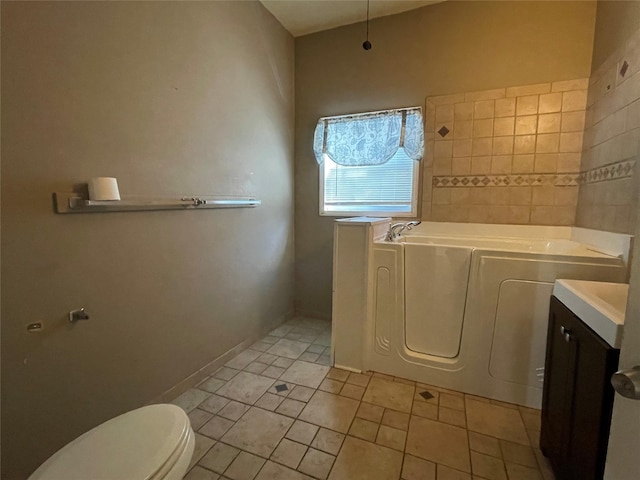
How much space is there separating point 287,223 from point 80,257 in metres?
1.86

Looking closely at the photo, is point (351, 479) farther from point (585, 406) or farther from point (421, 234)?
point (421, 234)

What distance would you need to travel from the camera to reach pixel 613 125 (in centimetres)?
181

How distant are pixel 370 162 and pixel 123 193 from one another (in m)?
1.98

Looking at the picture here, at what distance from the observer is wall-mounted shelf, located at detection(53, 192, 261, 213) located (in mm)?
1267

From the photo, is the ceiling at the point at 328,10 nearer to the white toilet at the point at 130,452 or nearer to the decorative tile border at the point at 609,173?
the decorative tile border at the point at 609,173

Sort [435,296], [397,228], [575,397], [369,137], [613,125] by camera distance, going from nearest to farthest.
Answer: [575,397] → [613,125] → [435,296] → [397,228] → [369,137]

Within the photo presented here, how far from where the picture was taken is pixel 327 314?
3.11 meters

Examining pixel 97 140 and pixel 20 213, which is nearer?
pixel 20 213

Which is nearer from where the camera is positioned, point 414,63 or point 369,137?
point 414,63

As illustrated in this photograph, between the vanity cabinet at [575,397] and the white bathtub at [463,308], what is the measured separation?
0.45m

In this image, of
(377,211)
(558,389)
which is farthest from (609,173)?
(377,211)

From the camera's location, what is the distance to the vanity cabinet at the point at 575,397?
88 cm

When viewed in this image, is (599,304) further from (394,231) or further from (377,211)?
(377,211)

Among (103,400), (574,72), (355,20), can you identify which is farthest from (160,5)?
(574,72)
